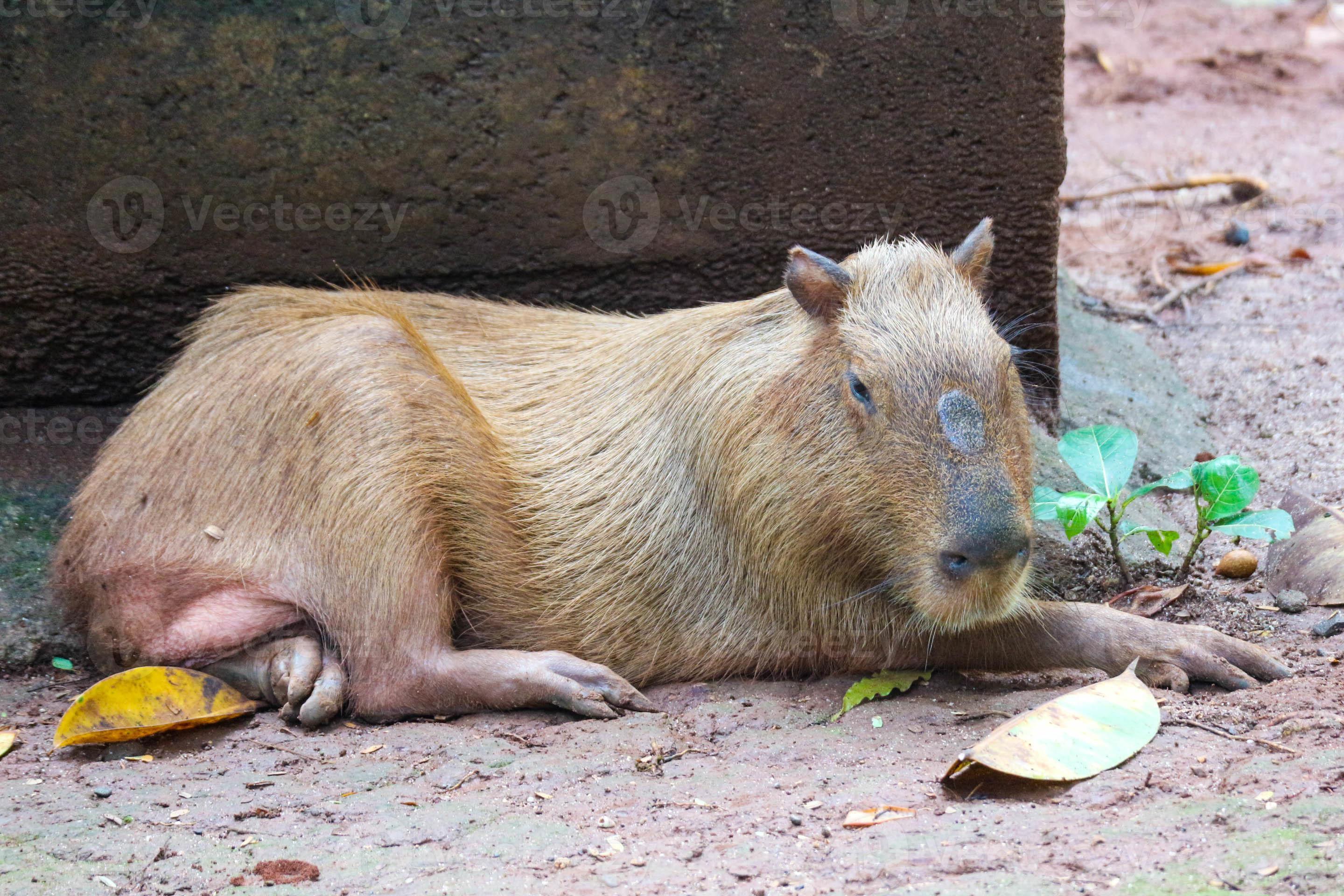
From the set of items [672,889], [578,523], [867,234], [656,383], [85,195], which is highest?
[85,195]

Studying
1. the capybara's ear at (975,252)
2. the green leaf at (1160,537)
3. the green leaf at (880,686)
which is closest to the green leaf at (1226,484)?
the green leaf at (1160,537)

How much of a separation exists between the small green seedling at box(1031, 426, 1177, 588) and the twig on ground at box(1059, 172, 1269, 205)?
376 cm

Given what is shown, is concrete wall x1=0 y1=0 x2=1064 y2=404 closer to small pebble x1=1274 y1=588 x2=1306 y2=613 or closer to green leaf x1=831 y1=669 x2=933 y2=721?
small pebble x1=1274 y1=588 x2=1306 y2=613

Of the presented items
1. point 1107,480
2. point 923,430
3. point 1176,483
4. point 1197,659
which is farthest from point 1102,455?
point 923,430

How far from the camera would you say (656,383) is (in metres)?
3.83

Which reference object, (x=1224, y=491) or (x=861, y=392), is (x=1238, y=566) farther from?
(x=861, y=392)

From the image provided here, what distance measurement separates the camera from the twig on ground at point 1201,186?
729 centimetres

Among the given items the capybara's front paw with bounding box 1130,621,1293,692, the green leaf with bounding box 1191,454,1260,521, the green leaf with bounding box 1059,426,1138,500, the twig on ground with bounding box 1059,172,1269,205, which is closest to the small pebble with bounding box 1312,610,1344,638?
the capybara's front paw with bounding box 1130,621,1293,692

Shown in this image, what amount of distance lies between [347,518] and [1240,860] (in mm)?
2302

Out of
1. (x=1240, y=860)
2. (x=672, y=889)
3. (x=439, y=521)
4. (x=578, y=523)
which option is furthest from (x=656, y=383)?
(x=1240, y=860)

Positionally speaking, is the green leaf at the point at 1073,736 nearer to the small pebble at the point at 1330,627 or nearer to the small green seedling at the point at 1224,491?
the small pebble at the point at 1330,627

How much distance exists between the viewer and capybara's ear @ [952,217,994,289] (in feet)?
11.6

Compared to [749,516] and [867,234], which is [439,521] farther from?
[867,234]

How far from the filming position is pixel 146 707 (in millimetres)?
3355
